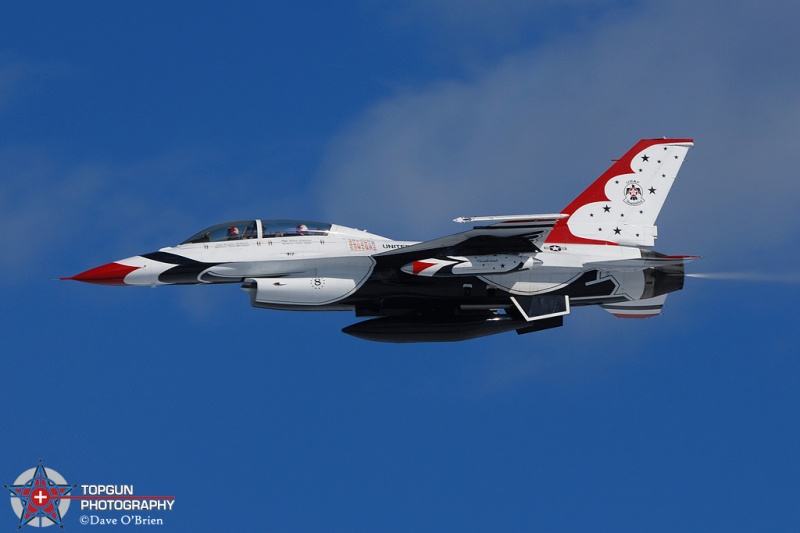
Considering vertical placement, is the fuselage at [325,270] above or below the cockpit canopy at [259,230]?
below

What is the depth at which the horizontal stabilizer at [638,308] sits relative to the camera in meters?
26.8

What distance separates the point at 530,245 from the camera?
25.3m

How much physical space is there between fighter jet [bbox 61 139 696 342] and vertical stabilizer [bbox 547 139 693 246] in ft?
0.14

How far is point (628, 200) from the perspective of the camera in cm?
2742

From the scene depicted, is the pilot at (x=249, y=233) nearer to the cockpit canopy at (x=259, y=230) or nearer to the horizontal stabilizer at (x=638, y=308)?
the cockpit canopy at (x=259, y=230)

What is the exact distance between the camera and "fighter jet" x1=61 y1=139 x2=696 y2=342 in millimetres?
25188

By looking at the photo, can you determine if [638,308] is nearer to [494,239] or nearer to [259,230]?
[494,239]

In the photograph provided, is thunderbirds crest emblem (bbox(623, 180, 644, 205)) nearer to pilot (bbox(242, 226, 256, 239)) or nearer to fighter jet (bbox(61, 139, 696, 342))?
fighter jet (bbox(61, 139, 696, 342))

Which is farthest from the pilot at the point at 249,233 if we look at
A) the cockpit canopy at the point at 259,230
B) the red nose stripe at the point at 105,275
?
the red nose stripe at the point at 105,275

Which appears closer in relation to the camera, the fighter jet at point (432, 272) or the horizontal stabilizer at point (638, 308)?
the fighter jet at point (432, 272)

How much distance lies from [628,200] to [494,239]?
381cm

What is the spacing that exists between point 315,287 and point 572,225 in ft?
17.4

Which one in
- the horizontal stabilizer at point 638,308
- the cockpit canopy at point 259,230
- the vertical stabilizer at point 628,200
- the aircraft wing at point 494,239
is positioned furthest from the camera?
the vertical stabilizer at point 628,200

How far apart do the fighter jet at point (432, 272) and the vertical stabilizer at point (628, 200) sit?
0.04 m
